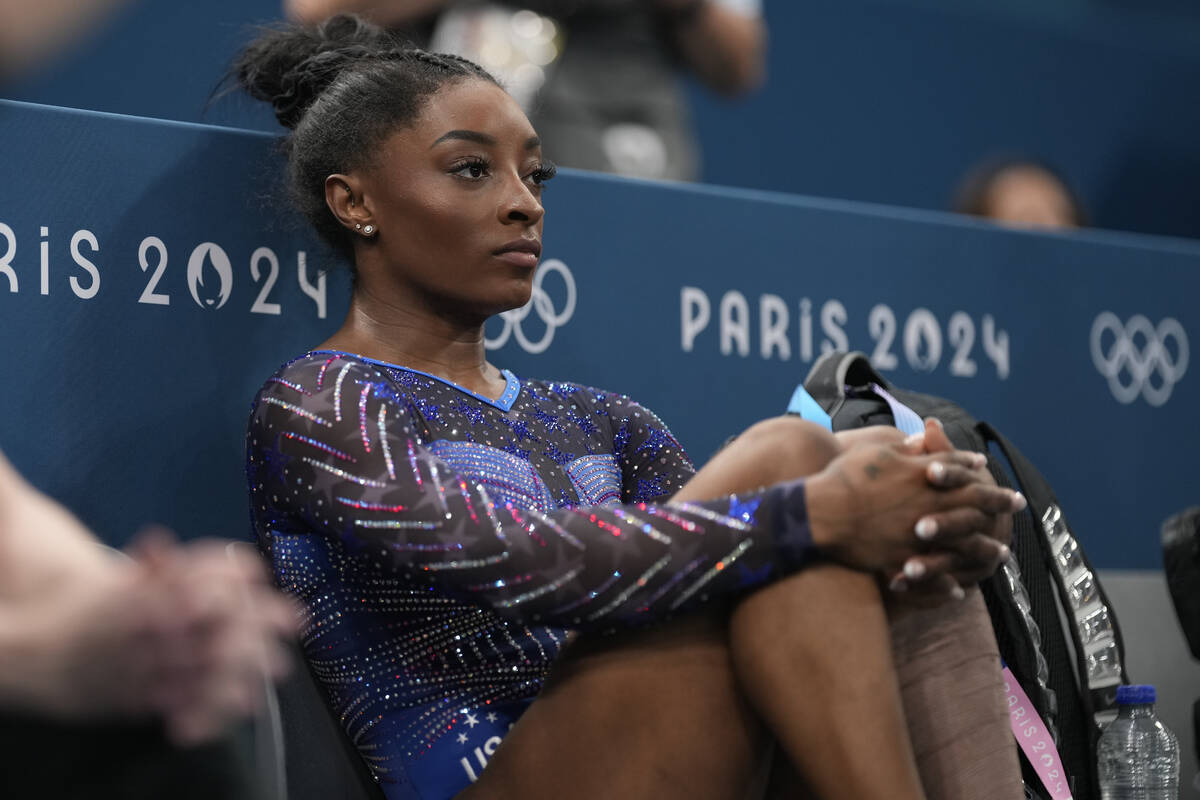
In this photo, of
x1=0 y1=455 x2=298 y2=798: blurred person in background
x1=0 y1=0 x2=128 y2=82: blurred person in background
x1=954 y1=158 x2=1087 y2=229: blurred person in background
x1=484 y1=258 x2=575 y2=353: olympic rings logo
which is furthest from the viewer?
x1=954 y1=158 x2=1087 y2=229: blurred person in background

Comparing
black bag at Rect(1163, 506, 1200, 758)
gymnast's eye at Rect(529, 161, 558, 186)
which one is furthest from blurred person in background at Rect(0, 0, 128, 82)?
black bag at Rect(1163, 506, 1200, 758)

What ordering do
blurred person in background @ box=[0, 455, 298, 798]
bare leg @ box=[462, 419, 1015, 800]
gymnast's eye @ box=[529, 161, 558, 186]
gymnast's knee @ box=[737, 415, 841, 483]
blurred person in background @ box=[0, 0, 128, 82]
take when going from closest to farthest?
1. blurred person in background @ box=[0, 0, 128, 82]
2. blurred person in background @ box=[0, 455, 298, 798]
3. bare leg @ box=[462, 419, 1015, 800]
4. gymnast's knee @ box=[737, 415, 841, 483]
5. gymnast's eye @ box=[529, 161, 558, 186]

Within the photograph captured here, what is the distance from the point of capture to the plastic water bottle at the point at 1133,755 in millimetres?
1949

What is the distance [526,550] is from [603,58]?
161 centimetres

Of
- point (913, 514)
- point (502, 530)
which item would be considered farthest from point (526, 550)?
point (913, 514)

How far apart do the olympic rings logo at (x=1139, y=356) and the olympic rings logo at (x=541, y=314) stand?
1.07m

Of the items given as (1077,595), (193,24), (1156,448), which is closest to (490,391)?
(1077,595)

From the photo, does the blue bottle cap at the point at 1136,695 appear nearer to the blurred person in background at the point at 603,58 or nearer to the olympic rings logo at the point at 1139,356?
the olympic rings logo at the point at 1139,356

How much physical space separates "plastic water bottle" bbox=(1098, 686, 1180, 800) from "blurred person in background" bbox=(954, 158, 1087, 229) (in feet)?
6.73

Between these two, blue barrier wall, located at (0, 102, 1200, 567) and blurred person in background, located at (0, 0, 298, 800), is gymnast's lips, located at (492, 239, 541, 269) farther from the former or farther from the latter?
blurred person in background, located at (0, 0, 298, 800)

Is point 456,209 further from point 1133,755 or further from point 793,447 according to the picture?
point 1133,755

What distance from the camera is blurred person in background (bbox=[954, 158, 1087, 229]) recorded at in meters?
3.86

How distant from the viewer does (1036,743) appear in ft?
5.85

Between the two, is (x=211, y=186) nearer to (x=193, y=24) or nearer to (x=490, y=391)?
(x=490, y=391)
